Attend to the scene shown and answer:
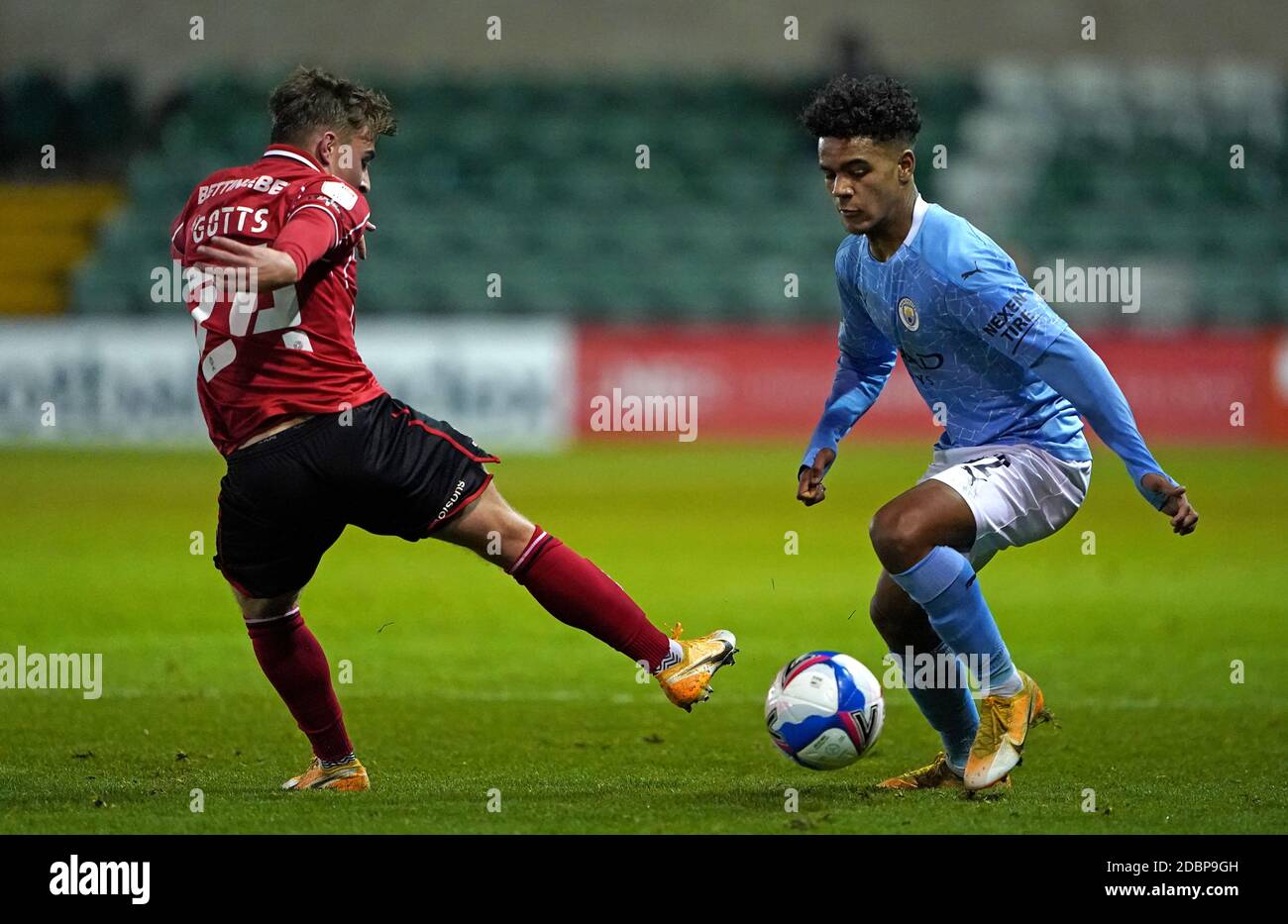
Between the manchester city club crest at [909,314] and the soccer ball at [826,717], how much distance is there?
3.52 feet

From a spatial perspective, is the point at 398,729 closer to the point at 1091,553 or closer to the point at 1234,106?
the point at 1091,553

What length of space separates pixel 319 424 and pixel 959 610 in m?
1.92

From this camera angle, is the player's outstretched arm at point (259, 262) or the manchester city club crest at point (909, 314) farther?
the manchester city club crest at point (909, 314)

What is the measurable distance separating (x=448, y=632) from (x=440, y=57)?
57.9 ft

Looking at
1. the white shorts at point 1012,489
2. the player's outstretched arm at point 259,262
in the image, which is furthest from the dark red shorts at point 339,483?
the white shorts at point 1012,489

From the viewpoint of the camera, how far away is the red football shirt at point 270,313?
4832 millimetres

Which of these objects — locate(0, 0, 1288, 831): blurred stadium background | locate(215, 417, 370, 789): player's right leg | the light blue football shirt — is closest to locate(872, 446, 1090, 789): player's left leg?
the light blue football shirt

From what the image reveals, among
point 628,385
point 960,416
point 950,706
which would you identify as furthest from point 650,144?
point 950,706

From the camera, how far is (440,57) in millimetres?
25172

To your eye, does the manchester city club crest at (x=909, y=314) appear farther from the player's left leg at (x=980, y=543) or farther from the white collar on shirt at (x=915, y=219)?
the player's left leg at (x=980, y=543)

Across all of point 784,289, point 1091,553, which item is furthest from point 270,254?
point 784,289

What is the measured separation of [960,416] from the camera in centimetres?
539

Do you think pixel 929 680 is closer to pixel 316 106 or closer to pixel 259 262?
pixel 259 262
